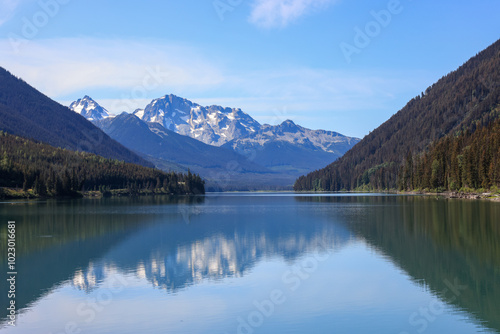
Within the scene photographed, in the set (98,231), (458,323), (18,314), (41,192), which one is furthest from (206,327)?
(41,192)

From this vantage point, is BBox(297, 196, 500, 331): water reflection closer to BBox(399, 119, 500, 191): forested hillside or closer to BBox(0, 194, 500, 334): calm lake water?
BBox(0, 194, 500, 334): calm lake water

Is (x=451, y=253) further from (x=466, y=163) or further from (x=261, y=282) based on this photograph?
(x=466, y=163)

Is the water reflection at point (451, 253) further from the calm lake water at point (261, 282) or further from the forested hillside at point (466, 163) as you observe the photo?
the forested hillside at point (466, 163)

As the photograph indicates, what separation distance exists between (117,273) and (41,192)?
553 feet

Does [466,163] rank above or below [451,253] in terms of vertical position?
above

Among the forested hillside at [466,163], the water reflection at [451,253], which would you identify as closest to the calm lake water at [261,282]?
the water reflection at [451,253]

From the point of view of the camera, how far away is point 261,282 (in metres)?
35.2

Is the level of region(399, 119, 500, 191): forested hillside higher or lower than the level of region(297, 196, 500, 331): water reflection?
higher

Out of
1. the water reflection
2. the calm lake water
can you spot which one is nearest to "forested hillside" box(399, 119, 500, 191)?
the water reflection

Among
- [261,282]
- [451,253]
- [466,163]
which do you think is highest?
[466,163]

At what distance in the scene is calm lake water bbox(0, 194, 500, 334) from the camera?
2525 cm

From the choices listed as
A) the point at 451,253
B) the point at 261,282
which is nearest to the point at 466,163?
the point at 451,253

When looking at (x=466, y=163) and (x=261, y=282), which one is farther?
(x=466, y=163)

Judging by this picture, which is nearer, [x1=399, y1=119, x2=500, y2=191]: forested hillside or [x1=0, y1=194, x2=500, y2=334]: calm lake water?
[x1=0, y1=194, x2=500, y2=334]: calm lake water
